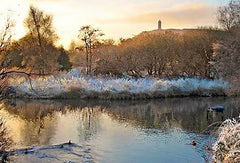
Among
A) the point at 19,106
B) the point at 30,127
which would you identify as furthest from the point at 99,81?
the point at 30,127

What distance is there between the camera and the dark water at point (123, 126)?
11.2m

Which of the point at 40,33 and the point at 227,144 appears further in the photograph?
the point at 40,33

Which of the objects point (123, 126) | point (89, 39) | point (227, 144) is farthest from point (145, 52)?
point (227, 144)

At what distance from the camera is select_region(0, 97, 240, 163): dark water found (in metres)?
11.2

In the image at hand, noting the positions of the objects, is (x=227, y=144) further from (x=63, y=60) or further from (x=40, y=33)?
(x=63, y=60)

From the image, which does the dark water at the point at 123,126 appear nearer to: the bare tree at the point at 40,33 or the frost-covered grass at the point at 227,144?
the frost-covered grass at the point at 227,144

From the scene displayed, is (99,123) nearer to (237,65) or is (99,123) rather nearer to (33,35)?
(237,65)

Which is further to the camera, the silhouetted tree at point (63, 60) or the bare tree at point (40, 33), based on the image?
the silhouetted tree at point (63, 60)

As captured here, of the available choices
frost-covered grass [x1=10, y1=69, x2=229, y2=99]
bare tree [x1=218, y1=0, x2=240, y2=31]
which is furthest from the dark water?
bare tree [x1=218, y1=0, x2=240, y2=31]

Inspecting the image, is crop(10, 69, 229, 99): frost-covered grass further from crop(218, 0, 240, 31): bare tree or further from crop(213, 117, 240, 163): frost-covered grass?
crop(213, 117, 240, 163): frost-covered grass

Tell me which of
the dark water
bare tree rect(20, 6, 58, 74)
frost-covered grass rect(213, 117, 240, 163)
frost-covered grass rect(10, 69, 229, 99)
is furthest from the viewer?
bare tree rect(20, 6, 58, 74)

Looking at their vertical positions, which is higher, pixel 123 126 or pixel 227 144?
pixel 227 144

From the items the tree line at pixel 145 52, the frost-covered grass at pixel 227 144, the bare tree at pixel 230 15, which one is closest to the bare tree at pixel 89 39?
the tree line at pixel 145 52

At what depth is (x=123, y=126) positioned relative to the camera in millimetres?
15367
